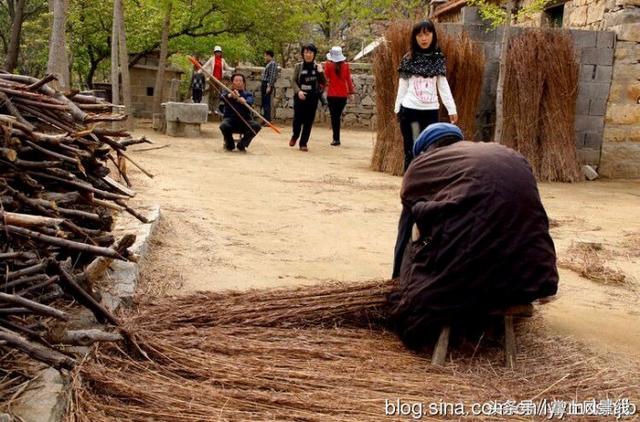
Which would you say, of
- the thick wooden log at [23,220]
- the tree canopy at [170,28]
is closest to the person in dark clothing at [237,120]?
the tree canopy at [170,28]

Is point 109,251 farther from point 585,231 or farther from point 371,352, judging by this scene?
point 585,231

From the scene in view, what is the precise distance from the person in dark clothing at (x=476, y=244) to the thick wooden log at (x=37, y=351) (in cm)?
154

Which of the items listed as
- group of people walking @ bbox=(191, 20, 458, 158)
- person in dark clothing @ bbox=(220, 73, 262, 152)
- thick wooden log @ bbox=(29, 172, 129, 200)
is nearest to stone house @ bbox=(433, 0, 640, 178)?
group of people walking @ bbox=(191, 20, 458, 158)

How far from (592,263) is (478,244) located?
6.89 ft

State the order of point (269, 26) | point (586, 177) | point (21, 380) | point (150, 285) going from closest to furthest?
point (21, 380) → point (150, 285) → point (586, 177) → point (269, 26)

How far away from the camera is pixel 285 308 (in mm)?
3512

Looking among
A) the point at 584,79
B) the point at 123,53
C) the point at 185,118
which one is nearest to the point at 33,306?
the point at 584,79

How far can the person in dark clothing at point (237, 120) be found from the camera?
1092 centimetres

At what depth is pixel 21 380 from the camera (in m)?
2.28

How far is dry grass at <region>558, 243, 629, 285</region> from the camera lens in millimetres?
4657

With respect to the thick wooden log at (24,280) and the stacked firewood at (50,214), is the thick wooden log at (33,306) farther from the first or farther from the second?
the thick wooden log at (24,280)

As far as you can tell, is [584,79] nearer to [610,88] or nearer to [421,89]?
[610,88]

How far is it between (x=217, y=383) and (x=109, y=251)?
0.64 metres

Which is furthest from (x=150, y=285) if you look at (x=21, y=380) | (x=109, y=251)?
(x=21, y=380)
